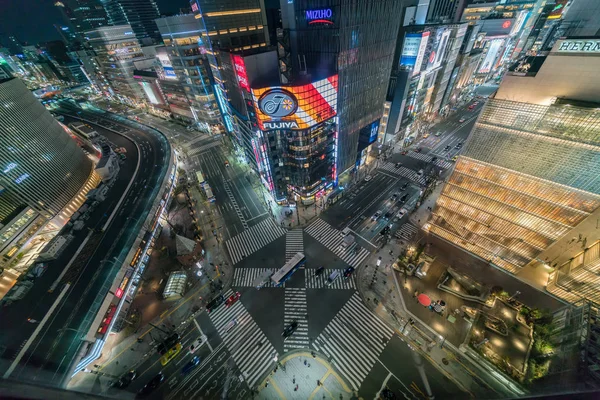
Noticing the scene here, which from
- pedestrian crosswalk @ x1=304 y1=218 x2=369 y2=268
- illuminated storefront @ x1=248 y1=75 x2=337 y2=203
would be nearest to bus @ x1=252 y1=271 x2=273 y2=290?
pedestrian crosswalk @ x1=304 y1=218 x2=369 y2=268

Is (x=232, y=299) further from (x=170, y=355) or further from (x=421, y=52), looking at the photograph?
(x=421, y=52)

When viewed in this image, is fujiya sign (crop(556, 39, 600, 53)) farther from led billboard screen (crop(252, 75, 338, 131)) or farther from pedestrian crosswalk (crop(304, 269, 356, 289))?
pedestrian crosswalk (crop(304, 269, 356, 289))

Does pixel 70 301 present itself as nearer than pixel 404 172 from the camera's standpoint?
Yes

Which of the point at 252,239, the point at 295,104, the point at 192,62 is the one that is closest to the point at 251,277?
the point at 252,239

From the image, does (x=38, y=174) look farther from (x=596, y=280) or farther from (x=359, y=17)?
(x=596, y=280)

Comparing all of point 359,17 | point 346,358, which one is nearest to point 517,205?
point 346,358

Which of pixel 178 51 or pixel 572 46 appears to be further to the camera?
pixel 178 51
